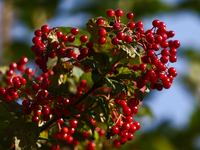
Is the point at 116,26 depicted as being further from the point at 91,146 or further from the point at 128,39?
the point at 91,146

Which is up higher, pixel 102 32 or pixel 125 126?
pixel 102 32

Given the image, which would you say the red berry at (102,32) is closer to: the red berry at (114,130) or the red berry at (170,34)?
the red berry at (170,34)

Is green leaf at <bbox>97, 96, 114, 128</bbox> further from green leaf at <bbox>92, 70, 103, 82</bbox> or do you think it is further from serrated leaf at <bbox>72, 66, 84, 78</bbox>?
serrated leaf at <bbox>72, 66, 84, 78</bbox>

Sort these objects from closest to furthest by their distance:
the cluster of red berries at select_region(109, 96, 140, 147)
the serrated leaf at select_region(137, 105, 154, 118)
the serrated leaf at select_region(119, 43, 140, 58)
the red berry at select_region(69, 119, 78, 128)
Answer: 1. the serrated leaf at select_region(119, 43, 140, 58)
2. the cluster of red berries at select_region(109, 96, 140, 147)
3. the red berry at select_region(69, 119, 78, 128)
4. the serrated leaf at select_region(137, 105, 154, 118)

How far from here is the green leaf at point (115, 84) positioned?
123 centimetres

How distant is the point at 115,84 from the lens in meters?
1.26

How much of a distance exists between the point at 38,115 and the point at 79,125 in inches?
10.4

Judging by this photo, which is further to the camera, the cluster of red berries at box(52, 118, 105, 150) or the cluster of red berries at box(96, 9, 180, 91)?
the cluster of red berries at box(52, 118, 105, 150)

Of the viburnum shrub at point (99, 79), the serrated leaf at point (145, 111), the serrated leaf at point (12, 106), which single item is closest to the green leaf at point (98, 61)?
the viburnum shrub at point (99, 79)

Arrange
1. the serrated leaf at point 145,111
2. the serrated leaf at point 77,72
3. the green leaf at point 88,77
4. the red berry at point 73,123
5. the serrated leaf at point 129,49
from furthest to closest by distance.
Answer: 1. the serrated leaf at point 145,111
2. the serrated leaf at point 77,72
3. the green leaf at point 88,77
4. the red berry at point 73,123
5. the serrated leaf at point 129,49

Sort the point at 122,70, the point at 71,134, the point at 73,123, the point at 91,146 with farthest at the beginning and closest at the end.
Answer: the point at 91,146
the point at 71,134
the point at 73,123
the point at 122,70

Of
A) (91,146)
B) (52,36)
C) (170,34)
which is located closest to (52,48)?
(52,36)

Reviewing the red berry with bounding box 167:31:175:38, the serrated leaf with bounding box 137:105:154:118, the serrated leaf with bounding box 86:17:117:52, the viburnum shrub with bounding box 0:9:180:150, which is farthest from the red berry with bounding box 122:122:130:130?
the serrated leaf with bounding box 137:105:154:118

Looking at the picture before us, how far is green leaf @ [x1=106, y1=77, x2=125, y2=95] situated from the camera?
123 cm
